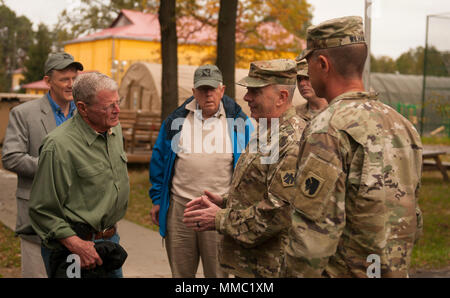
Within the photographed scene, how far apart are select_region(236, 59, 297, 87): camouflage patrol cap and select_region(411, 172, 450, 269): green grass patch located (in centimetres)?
475

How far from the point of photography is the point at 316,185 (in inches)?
92.9

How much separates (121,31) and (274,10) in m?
29.6

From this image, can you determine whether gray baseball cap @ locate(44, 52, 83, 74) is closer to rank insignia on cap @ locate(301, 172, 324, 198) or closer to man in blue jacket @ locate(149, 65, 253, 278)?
man in blue jacket @ locate(149, 65, 253, 278)

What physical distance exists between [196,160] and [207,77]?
2.41 ft

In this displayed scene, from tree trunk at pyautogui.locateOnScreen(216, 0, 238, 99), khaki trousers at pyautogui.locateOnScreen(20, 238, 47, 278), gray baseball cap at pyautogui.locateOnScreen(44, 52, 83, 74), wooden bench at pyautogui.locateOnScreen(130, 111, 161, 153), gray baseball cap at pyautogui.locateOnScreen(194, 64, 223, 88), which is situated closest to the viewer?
khaki trousers at pyautogui.locateOnScreen(20, 238, 47, 278)

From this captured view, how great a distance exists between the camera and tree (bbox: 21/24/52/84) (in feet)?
165

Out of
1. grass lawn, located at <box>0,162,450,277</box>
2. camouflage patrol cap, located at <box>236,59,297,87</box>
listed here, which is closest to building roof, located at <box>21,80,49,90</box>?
grass lawn, located at <box>0,162,450,277</box>

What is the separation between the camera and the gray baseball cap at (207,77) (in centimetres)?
495

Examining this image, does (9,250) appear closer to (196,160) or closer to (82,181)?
(196,160)

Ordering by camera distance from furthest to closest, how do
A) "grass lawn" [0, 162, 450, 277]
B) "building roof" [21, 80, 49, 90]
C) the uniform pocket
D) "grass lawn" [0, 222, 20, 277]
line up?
"building roof" [21, 80, 49, 90]
"grass lawn" [0, 162, 450, 277]
"grass lawn" [0, 222, 20, 277]
the uniform pocket

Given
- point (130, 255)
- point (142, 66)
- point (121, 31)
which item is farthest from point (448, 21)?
point (121, 31)

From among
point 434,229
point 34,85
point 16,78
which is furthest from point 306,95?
point 16,78

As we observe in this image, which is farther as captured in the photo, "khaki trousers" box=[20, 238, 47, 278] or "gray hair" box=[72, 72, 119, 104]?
"khaki trousers" box=[20, 238, 47, 278]

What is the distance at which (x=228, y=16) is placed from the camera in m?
10.8
